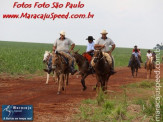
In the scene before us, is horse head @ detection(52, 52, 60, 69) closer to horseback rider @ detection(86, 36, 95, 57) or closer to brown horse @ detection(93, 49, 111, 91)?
brown horse @ detection(93, 49, 111, 91)

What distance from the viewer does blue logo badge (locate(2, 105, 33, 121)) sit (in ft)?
30.7

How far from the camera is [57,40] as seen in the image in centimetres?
1531

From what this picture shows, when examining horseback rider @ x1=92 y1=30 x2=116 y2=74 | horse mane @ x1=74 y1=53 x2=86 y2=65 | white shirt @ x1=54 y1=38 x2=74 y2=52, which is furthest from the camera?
horse mane @ x1=74 y1=53 x2=86 y2=65

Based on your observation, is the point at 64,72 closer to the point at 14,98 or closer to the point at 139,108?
the point at 14,98

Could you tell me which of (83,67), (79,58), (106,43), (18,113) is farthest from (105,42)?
(18,113)

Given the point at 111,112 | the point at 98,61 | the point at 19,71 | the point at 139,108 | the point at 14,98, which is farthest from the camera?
the point at 19,71

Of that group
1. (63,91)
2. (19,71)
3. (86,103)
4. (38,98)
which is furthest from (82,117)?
(19,71)

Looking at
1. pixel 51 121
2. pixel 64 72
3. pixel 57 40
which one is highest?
pixel 57 40

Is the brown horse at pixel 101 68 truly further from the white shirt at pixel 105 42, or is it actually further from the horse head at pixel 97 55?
the white shirt at pixel 105 42

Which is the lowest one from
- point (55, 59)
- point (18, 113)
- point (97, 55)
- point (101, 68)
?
point (18, 113)

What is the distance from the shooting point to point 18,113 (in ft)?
32.2

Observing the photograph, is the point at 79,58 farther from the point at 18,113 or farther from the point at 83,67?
the point at 18,113

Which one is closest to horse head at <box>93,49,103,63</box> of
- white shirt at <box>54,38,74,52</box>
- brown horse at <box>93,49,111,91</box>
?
brown horse at <box>93,49,111,91</box>

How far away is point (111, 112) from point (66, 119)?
4.56 feet
